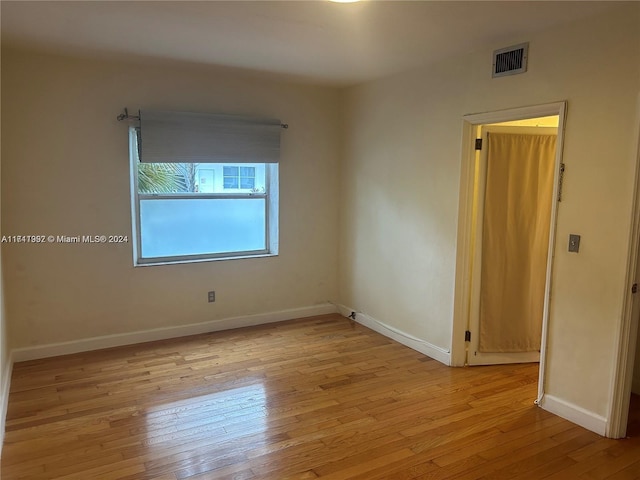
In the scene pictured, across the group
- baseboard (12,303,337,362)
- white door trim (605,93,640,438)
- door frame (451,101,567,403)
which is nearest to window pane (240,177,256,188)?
baseboard (12,303,337,362)

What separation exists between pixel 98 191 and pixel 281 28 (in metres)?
2.13

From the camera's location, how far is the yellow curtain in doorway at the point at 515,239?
12.1 feet

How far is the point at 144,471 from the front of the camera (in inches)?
95.0

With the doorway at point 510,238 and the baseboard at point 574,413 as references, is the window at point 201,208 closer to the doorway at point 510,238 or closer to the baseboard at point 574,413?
the doorway at point 510,238

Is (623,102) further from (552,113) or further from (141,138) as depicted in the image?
(141,138)

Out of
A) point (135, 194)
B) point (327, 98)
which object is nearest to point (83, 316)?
point (135, 194)

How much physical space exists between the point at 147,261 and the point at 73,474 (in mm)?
2223

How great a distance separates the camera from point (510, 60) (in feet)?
10.4

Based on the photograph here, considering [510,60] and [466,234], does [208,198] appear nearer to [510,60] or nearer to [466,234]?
[466,234]

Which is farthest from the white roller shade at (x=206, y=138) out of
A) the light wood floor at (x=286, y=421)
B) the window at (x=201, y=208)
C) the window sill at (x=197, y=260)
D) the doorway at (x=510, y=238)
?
the doorway at (x=510, y=238)

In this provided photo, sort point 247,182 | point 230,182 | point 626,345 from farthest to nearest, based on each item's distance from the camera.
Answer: point 247,182 → point 230,182 → point 626,345

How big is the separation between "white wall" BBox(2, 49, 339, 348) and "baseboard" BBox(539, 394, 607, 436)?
108 inches

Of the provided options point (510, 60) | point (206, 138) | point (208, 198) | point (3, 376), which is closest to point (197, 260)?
point (208, 198)

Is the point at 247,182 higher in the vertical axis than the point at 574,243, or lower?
higher
